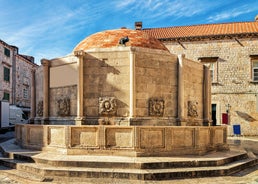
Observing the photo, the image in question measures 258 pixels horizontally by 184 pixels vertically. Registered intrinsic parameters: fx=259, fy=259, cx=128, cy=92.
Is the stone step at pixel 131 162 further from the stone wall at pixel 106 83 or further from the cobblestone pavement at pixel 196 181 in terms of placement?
the stone wall at pixel 106 83

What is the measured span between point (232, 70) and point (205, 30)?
16.9 ft

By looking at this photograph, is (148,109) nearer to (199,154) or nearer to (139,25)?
(199,154)

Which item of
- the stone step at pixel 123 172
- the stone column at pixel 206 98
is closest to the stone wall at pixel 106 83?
the stone step at pixel 123 172

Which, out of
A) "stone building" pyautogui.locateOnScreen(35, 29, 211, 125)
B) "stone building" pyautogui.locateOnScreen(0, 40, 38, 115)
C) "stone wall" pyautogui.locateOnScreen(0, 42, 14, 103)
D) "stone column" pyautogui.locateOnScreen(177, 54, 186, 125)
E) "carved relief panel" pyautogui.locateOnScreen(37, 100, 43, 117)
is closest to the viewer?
"stone building" pyautogui.locateOnScreen(35, 29, 211, 125)

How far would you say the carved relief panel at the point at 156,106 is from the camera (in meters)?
9.49

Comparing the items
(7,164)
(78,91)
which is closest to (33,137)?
(7,164)

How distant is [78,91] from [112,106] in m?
1.34

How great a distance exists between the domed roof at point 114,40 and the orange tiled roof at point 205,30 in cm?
1330

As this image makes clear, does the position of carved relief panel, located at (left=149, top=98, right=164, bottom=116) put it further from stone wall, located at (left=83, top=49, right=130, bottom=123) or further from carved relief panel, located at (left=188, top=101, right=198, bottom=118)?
carved relief panel, located at (left=188, top=101, right=198, bottom=118)

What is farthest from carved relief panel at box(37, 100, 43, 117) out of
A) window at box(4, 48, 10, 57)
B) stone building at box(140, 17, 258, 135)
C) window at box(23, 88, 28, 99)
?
window at box(23, 88, 28, 99)

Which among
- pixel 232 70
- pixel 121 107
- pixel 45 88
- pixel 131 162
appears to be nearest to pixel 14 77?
pixel 45 88

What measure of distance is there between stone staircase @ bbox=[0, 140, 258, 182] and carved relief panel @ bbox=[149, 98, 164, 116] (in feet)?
6.46

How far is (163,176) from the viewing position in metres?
6.84

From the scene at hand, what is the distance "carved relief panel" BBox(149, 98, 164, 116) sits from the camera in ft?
31.1
